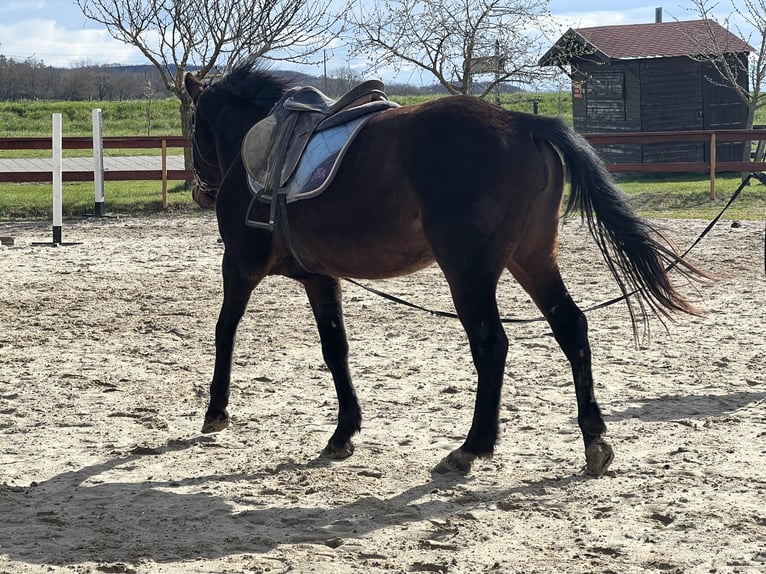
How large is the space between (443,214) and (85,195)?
15643 millimetres

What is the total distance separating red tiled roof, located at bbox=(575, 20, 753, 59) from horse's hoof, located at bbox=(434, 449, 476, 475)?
805 inches

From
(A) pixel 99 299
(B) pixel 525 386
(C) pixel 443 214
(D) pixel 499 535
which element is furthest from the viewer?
(A) pixel 99 299

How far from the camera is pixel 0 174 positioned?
16.6m

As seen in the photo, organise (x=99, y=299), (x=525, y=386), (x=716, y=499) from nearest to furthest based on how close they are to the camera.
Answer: (x=716, y=499) → (x=525, y=386) → (x=99, y=299)

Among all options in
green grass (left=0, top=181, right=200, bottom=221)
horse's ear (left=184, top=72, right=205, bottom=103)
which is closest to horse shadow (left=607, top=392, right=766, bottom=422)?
horse's ear (left=184, top=72, right=205, bottom=103)

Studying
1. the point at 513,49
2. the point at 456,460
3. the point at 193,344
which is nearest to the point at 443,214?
the point at 456,460

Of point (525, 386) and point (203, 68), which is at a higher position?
point (203, 68)

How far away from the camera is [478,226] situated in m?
4.51

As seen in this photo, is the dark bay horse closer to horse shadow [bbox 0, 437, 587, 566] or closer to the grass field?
horse shadow [bbox 0, 437, 587, 566]

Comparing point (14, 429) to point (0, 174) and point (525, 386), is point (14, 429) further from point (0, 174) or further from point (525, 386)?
point (0, 174)

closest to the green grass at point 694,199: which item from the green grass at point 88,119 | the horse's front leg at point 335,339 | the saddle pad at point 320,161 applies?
the horse's front leg at point 335,339

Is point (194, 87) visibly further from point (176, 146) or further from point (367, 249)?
point (176, 146)

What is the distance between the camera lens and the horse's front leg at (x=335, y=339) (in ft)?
17.3

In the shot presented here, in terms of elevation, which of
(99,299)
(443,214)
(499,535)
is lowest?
(499,535)
